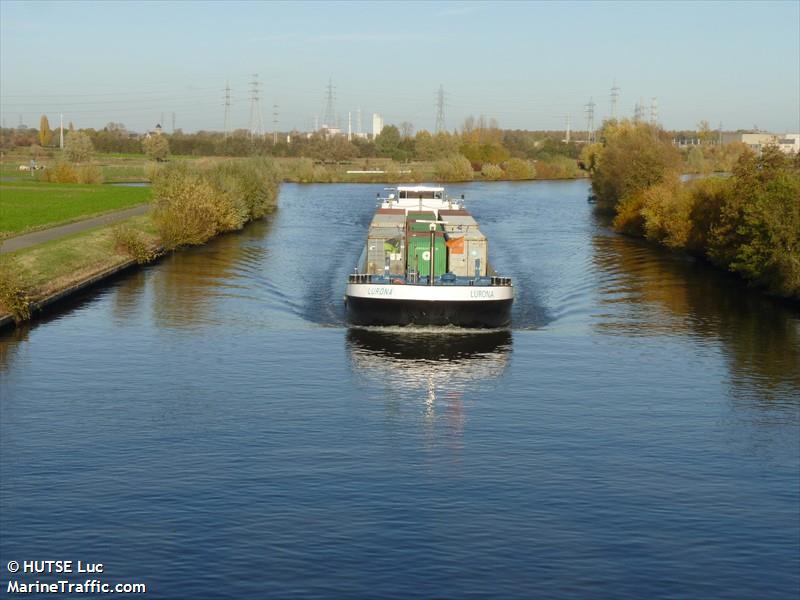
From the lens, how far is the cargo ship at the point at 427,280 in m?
47.2

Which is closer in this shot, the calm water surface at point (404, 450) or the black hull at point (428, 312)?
the calm water surface at point (404, 450)

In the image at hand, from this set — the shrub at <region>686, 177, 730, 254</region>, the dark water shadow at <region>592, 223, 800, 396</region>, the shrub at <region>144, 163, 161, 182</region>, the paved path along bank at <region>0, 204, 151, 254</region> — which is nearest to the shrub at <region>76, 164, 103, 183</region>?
the shrub at <region>144, 163, 161, 182</region>

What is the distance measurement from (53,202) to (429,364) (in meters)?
74.9

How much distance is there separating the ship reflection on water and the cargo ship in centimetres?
76

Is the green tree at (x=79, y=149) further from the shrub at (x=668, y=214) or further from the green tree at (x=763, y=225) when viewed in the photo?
the green tree at (x=763, y=225)

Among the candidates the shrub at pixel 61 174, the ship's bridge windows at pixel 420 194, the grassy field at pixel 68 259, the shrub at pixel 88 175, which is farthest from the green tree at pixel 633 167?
the shrub at pixel 61 174

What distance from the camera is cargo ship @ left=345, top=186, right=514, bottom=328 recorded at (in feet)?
155

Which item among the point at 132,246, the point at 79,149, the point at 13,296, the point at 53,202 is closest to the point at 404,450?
the point at 13,296

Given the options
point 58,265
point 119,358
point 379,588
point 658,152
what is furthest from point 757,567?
point 658,152

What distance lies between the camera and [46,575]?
73.9 ft

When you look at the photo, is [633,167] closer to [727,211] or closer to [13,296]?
[727,211]

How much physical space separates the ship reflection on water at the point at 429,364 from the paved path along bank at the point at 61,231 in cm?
2918

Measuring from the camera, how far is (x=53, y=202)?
107250 millimetres

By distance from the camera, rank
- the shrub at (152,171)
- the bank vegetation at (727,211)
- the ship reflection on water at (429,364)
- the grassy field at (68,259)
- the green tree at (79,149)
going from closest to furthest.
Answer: the ship reflection on water at (429,364), the grassy field at (68,259), the bank vegetation at (727,211), the shrub at (152,171), the green tree at (79,149)
